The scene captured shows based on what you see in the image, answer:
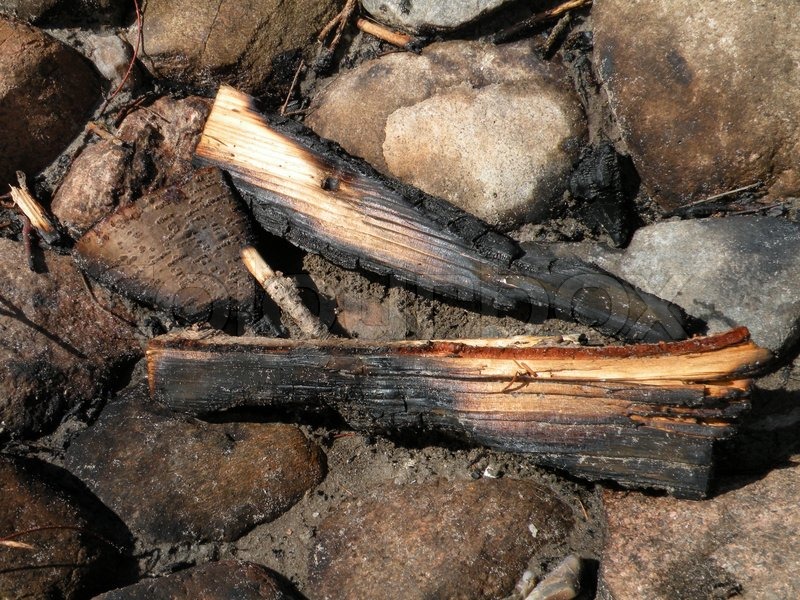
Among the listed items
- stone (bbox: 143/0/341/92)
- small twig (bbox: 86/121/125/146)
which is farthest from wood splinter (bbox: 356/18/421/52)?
small twig (bbox: 86/121/125/146)

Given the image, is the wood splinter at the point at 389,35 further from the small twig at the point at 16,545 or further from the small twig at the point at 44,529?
the small twig at the point at 16,545

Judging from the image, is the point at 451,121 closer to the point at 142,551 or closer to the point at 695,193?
the point at 695,193

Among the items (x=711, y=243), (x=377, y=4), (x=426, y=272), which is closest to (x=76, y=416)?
(x=426, y=272)

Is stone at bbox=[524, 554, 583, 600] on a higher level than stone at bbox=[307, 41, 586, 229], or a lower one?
lower

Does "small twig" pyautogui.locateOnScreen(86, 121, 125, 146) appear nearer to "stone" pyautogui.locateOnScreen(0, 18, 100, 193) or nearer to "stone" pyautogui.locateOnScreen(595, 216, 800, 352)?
"stone" pyautogui.locateOnScreen(0, 18, 100, 193)

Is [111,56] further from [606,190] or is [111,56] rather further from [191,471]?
[606,190]

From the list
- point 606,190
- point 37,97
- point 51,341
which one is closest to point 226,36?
point 37,97

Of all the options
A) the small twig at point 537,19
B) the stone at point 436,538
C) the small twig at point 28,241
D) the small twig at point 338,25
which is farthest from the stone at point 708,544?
the small twig at point 28,241
